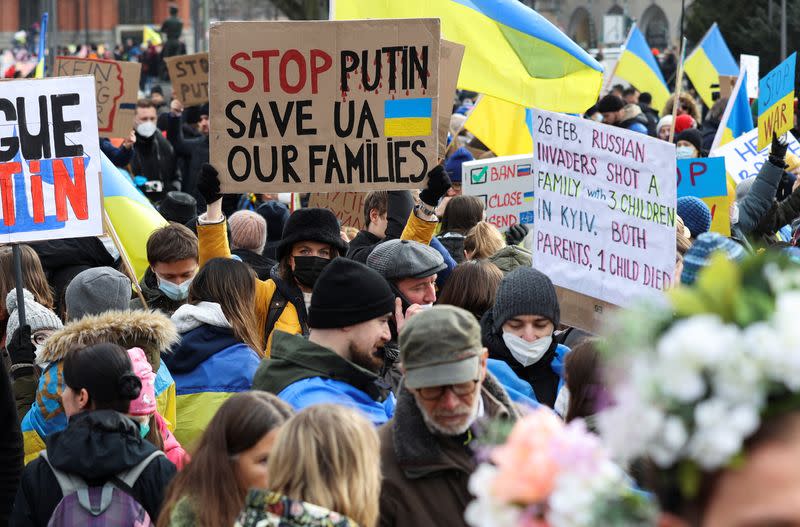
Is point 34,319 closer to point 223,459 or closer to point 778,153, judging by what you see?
point 223,459

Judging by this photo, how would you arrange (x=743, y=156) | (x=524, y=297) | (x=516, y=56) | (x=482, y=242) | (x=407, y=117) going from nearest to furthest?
(x=524, y=297) < (x=407, y=117) < (x=482, y=242) < (x=516, y=56) < (x=743, y=156)

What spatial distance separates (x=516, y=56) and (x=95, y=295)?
12.4 ft

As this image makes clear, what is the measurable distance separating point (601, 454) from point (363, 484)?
1.35m

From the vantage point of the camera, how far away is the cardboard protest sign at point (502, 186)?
29.0 feet

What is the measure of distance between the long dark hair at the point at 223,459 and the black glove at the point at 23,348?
216cm

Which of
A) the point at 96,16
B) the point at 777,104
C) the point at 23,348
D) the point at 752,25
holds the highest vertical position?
the point at 777,104

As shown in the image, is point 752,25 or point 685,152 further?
point 752,25

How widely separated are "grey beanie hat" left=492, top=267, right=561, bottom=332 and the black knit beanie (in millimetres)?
838

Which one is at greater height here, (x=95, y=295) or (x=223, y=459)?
(x=223, y=459)

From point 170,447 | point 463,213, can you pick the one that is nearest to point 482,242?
point 463,213

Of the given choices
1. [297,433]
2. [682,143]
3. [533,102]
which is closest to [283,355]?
[297,433]

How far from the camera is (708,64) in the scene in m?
17.9

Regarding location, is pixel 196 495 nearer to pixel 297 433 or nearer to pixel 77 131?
pixel 297 433

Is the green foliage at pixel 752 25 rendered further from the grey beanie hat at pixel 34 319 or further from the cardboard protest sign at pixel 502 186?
the grey beanie hat at pixel 34 319
